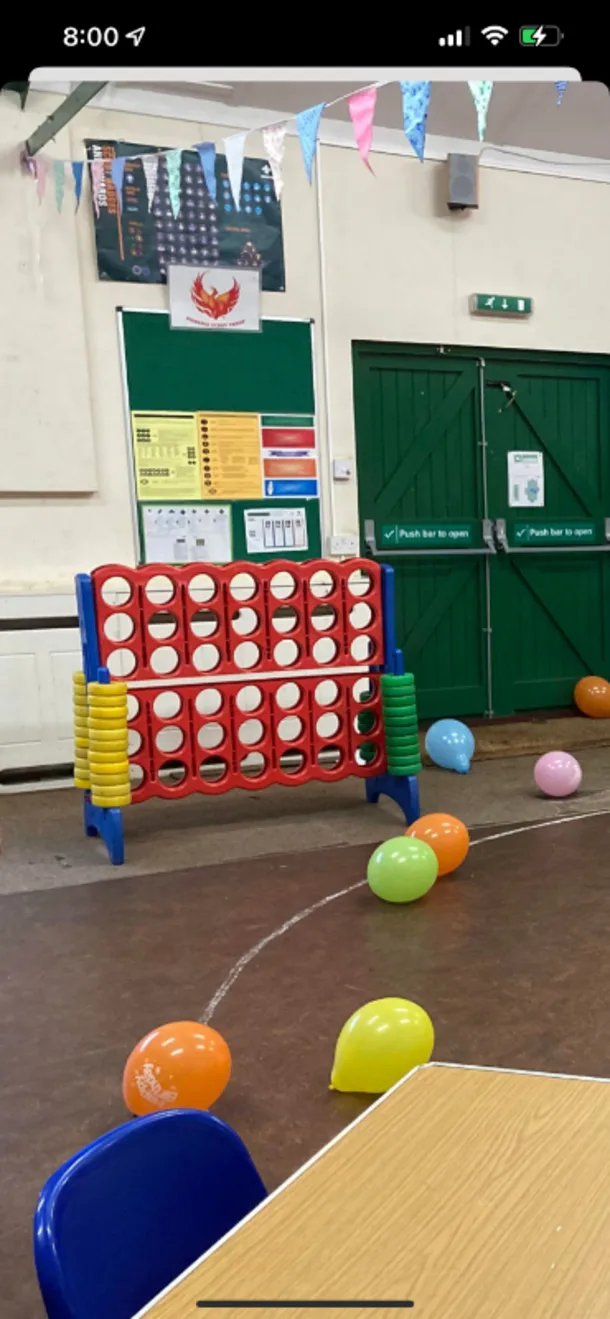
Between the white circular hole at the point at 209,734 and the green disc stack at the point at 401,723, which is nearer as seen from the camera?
the green disc stack at the point at 401,723

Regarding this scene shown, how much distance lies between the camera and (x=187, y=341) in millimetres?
5734

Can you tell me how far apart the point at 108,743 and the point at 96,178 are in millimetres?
3375

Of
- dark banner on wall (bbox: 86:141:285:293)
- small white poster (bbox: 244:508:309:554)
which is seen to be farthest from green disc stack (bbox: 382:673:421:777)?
dark banner on wall (bbox: 86:141:285:293)

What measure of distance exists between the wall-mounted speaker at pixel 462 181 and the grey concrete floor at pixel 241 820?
3.70 m

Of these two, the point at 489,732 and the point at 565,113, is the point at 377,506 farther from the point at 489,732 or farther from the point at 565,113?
the point at 565,113

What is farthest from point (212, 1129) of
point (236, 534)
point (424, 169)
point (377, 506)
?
point (424, 169)

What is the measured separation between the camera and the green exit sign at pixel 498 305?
6.43 metres

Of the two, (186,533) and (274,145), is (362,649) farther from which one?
(274,145)

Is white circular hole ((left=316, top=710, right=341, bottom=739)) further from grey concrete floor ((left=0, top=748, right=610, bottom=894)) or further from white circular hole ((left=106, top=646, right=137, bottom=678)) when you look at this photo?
white circular hole ((left=106, top=646, right=137, bottom=678))

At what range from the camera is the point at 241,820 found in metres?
4.64

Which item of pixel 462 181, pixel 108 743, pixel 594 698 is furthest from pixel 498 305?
pixel 108 743

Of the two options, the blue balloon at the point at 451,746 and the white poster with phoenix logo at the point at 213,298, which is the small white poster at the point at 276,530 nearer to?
the white poster with phoenix logo at the point at 213,298
